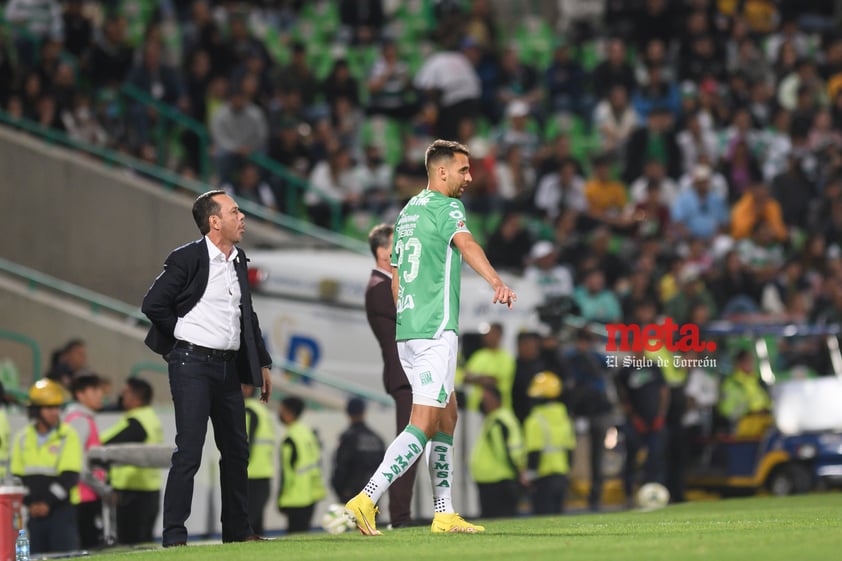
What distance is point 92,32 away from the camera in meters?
23.7

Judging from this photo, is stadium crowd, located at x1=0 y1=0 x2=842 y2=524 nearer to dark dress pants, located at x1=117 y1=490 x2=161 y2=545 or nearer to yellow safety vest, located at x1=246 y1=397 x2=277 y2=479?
yellow safety vest, located at x1=246 y1=397 x2=277 y2=479

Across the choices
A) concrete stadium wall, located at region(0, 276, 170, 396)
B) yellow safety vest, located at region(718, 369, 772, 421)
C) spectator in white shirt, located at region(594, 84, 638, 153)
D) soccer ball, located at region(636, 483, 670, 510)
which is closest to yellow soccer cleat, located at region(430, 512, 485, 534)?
soccer ball, located at region(636, 483, 670, 510)

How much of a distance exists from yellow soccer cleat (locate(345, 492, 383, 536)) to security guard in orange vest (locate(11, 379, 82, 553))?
5.72 metres

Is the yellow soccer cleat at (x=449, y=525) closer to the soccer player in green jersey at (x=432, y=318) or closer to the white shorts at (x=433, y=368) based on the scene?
the soccer player in green jersey at (x=432, y=318)

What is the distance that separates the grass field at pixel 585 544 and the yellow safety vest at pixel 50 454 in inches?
168

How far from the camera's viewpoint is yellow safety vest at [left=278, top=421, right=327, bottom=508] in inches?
677

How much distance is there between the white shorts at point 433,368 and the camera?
10016 millimetres

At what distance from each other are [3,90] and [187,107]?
2578 millimetres

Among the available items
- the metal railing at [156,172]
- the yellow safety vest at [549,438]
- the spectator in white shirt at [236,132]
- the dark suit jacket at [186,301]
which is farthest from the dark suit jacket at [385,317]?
the spectator in white shirt at [236,132]

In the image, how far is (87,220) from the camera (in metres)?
22.4

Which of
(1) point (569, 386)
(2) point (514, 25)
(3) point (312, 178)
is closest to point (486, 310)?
(1) point (569, 386)

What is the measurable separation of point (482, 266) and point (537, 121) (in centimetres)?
1731

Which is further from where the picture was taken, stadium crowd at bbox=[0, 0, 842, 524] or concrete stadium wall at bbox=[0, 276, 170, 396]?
stadium crowd at bbox=[0, 0, 842, 524]

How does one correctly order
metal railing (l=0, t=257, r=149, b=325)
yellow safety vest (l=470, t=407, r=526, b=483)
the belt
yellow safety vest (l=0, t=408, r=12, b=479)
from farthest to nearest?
metal railing (l=0, t=257, r=149, b=325) → yellow safety vest (l=470, t=407, r=526, b=483) → yellow safety vest (l=0, t=408, r=12, b=479) → the belt
